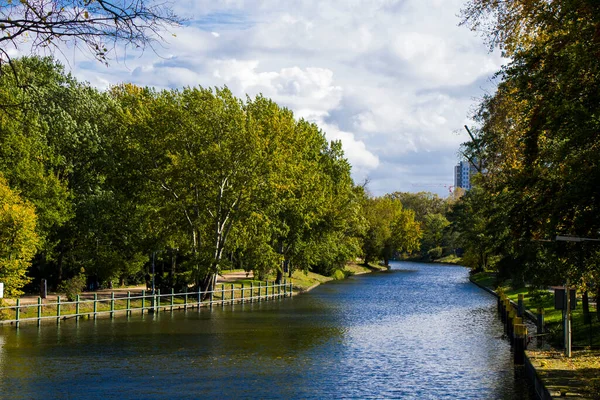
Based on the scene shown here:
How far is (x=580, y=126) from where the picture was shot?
16281 millimetres

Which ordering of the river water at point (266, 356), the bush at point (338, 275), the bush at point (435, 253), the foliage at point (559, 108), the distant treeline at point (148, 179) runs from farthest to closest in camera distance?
the bush at point (435, 253), the bush at point (338, 275), the distant treeline at point (148, 179), the river water at point (266, 356), the foliage at point (559, 108)

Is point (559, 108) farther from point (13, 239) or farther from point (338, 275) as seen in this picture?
point (338, 275)

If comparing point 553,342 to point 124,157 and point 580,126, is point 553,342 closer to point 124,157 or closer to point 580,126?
point 580,126

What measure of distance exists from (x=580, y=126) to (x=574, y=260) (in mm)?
5535

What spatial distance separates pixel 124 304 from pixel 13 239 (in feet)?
33.7

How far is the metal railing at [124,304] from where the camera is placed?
126 feet

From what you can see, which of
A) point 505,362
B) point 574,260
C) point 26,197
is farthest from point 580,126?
point 26,197

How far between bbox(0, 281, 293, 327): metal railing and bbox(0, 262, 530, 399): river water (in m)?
1.16

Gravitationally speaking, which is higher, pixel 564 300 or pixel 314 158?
pixel 314 158

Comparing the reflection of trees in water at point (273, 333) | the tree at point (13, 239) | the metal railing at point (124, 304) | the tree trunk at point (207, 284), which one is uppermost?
the tree at point (13, 239)

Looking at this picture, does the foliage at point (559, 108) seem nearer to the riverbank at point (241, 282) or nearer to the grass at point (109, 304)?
the grass at point (109, 304)

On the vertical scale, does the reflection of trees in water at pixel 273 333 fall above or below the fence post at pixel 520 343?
below

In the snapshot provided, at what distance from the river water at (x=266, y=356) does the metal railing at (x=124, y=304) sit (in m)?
1.16

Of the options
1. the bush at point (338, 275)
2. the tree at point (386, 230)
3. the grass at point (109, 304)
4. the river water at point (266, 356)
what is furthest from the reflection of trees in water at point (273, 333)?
the tree at point (386, 230)
